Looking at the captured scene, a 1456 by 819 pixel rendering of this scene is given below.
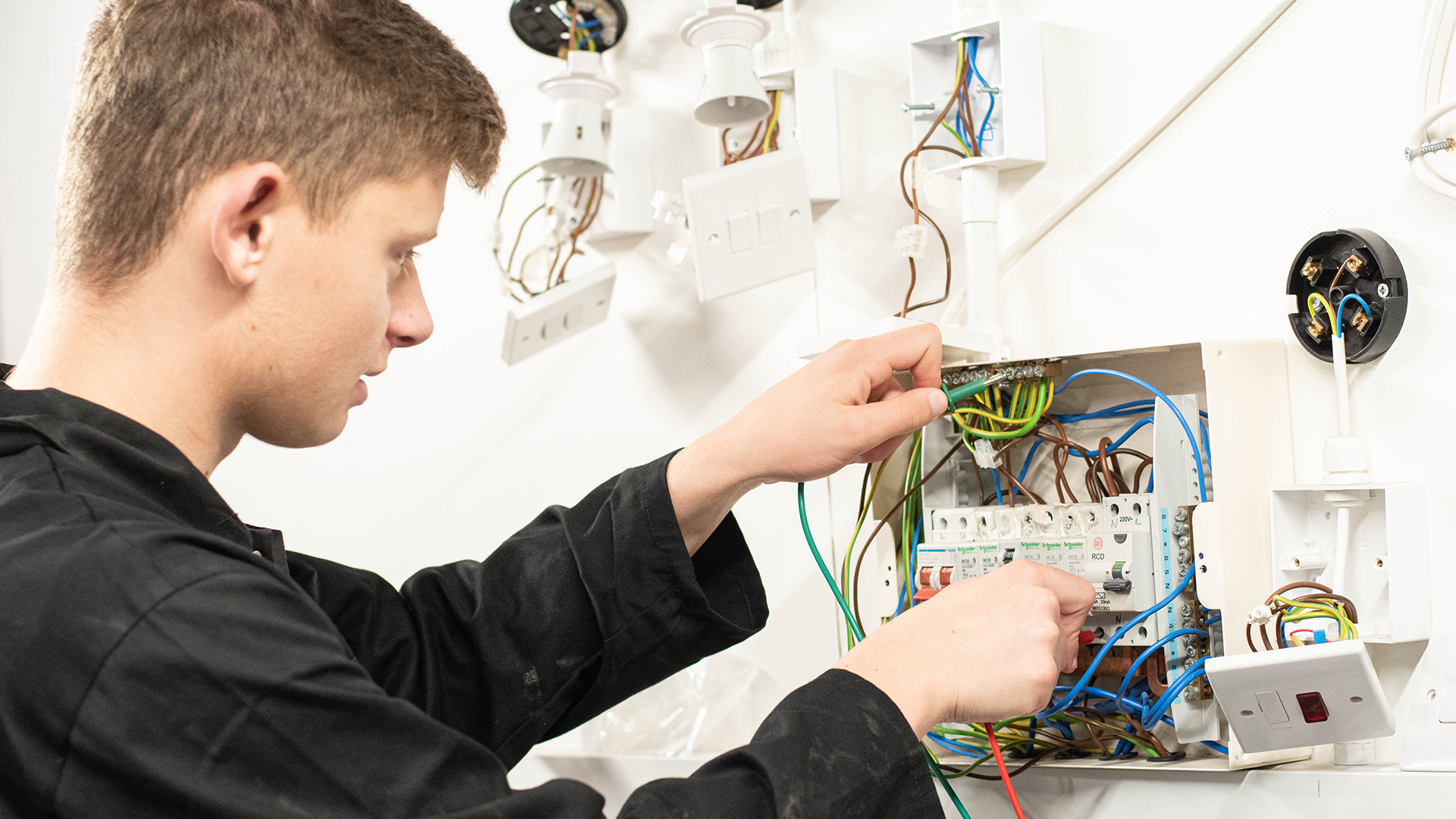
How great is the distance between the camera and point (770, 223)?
4.13ft

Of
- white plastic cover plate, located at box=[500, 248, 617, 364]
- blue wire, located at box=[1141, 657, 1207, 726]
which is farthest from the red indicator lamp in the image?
white plastic cover plate, located at box=[500, 248, 617, 364]

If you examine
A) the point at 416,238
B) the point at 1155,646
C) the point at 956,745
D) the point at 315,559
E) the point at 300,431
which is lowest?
the point at 956,745

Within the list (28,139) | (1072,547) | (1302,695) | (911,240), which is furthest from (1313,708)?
(28,139)

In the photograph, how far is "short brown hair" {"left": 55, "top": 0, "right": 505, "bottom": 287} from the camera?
26.3 inches

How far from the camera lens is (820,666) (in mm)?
1365

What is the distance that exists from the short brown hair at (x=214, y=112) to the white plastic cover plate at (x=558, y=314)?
2.30ft

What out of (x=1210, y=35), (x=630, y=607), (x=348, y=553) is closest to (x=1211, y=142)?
(x=1210, y=35)

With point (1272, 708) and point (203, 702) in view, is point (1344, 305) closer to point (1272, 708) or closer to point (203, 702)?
point (1272, 708)

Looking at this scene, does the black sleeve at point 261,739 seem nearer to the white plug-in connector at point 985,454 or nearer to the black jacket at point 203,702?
the black jacket at point 203,702

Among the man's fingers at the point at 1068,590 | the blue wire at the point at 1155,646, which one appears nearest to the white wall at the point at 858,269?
the blue wire at the point at 1155,646

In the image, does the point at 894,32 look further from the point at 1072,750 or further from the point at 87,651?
the point at 87,651

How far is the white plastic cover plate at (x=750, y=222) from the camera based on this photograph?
122 centimetres

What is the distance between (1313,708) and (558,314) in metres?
0.98

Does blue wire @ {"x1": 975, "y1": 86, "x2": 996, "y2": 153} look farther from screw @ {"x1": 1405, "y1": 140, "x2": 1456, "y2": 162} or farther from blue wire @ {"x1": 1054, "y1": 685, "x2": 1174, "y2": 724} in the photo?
blue wire @ {"x1": 1054, "y1": 685, "x2": 1174, "y2": 724}
